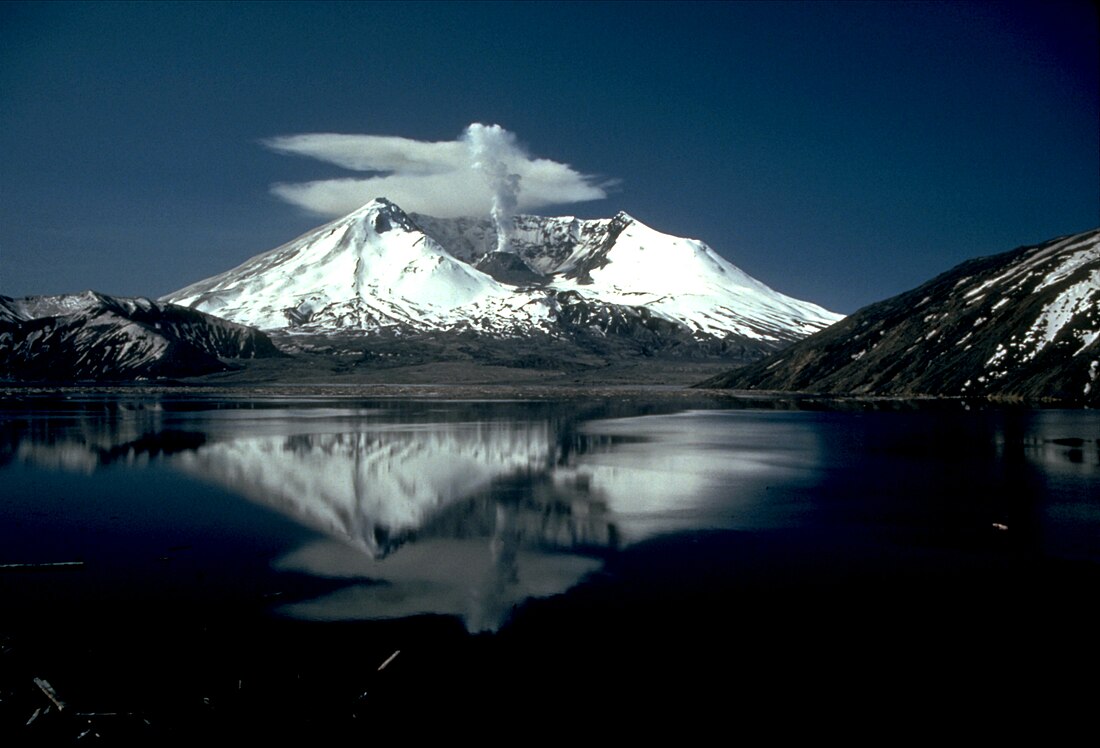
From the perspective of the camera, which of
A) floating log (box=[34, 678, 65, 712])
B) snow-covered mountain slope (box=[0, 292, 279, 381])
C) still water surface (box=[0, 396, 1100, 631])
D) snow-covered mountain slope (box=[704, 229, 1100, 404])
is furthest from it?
snow-covered mountain slope (box=[0, 292, 279, 381])

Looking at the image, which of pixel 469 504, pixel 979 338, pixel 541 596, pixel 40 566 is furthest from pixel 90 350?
pixel 541 596

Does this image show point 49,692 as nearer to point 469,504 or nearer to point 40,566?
point 40,566

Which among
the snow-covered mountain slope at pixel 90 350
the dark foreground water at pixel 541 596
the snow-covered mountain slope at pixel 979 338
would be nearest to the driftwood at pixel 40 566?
the dark foreground water at pixel 541 596

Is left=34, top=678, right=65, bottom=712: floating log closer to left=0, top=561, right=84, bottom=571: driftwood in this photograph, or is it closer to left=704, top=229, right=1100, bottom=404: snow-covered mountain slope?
left=0, top=561, right=84, bottom=571: driftwood

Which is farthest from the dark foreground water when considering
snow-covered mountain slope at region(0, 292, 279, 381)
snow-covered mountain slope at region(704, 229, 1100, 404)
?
snow-covered mountain slope at region(0, 292, 279, 381)

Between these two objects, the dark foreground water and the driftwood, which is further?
the driftwood

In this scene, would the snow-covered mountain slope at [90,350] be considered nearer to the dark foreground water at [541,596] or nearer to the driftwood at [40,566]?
the dark foreground water at [541,596]

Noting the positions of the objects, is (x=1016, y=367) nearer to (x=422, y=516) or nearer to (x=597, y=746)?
(x=422, y=516)
